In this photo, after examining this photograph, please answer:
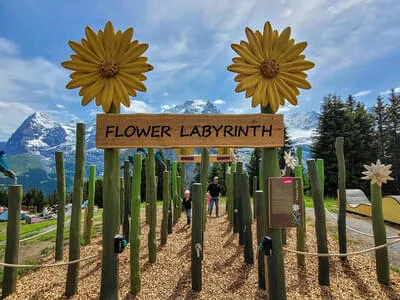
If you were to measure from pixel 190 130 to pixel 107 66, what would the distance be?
1.37 m

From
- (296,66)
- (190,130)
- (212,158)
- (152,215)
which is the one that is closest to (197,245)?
(152,215)

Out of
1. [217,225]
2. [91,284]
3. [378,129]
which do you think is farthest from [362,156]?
[91,284]

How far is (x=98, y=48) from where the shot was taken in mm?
3293

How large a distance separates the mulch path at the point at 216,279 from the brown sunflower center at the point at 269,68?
3348 millimetres

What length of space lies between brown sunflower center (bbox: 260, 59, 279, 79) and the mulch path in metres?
3.35

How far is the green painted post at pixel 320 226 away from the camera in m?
4.21

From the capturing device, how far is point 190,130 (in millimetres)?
3385

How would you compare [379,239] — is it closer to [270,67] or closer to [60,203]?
[270,67]

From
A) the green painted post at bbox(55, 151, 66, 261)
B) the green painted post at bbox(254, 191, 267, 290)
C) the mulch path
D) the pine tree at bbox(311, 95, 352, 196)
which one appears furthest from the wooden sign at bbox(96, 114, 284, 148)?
the pine tree at bbox(311, 95, 352, 196)

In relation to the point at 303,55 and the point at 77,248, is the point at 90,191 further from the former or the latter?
the point at 303,55

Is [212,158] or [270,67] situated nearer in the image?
[270,67]

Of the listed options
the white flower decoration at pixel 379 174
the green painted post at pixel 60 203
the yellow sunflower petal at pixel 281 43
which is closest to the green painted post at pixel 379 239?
the white flower decoration at pixel 379 174

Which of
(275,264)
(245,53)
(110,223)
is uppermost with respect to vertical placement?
(245,53)

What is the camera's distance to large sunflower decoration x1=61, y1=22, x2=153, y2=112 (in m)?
3.28
